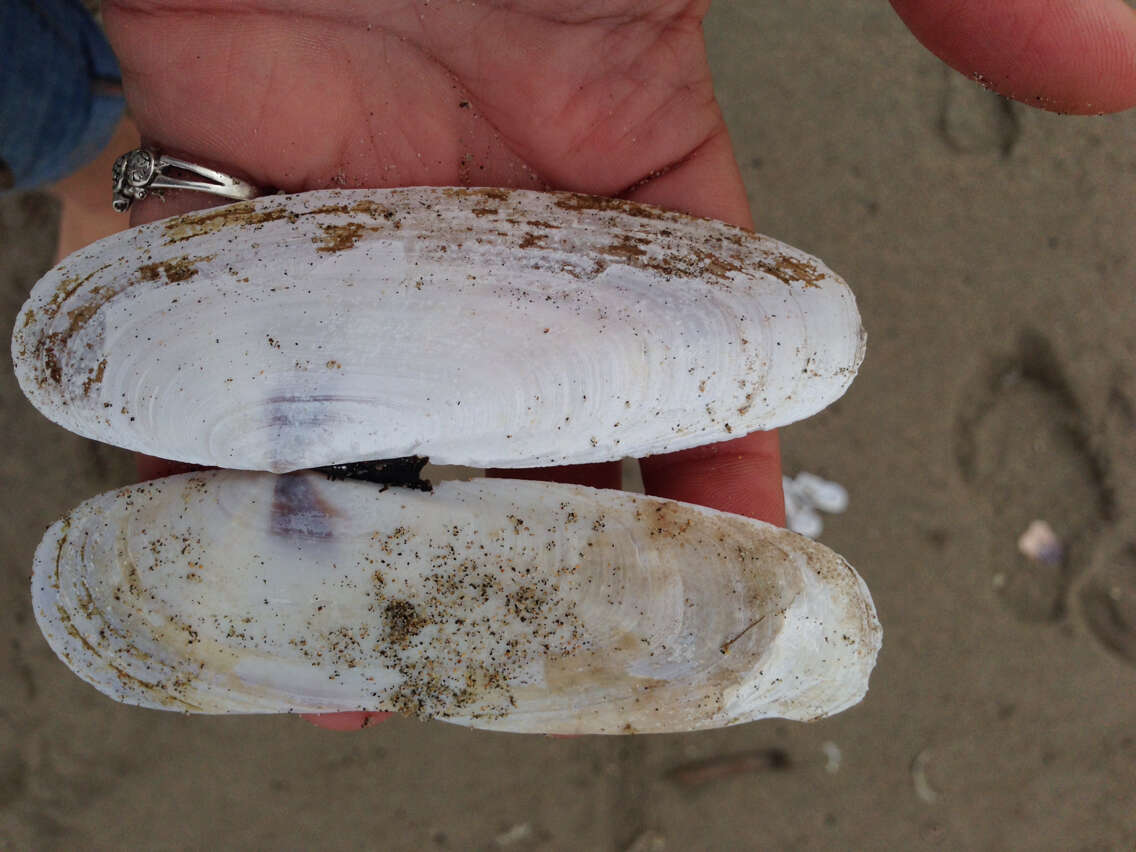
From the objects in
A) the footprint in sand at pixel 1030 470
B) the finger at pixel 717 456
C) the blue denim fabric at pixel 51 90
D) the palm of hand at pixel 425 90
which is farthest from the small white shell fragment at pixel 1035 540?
the blue denim fabric at pixel 51 90

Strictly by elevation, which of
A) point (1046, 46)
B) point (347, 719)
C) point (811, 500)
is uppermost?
point (1046, 46)

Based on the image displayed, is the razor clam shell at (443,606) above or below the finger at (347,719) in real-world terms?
above

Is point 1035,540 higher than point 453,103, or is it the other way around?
point 453,103

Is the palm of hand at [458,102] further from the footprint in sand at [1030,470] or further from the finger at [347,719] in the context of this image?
the footprint in sand at [1030,470]

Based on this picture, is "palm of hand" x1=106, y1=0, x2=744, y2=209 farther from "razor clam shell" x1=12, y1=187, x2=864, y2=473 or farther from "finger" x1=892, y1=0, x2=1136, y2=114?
"finger" x1=892, y1=0, x2=1136, y2=114

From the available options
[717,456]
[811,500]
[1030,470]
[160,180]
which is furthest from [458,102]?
[1030,470]

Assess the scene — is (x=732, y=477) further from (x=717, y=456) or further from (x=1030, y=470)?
(x=1030, y=470)

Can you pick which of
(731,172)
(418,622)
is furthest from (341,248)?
(731,172)

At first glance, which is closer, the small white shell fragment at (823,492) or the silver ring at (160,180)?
the silver ring at (160,180)
